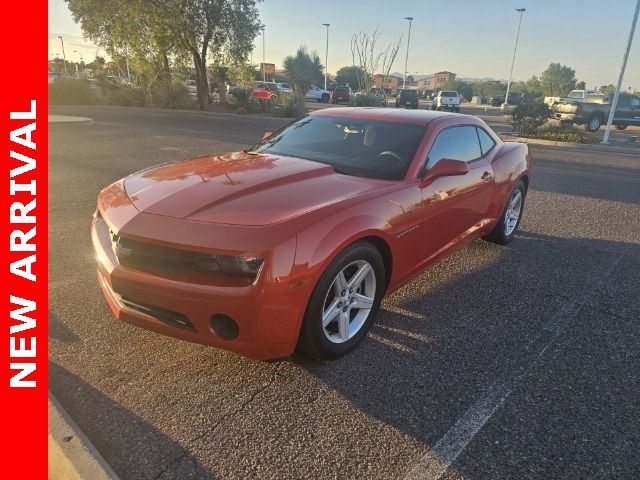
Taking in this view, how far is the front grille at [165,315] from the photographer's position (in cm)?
245

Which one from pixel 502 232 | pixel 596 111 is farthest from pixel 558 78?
pixel 502 232

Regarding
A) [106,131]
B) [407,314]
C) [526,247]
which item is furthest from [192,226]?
[106,131]

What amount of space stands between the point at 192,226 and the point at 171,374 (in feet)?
3.01

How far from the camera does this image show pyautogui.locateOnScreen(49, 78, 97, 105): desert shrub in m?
23.4

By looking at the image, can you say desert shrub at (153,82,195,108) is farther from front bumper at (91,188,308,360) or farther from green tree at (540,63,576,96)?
green tree at (540,63,576,96)

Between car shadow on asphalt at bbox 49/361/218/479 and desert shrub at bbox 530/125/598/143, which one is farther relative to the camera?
desert shrub at bbox 530/125/598/143

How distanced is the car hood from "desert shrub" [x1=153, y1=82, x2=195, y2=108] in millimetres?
22664

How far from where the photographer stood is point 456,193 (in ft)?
12.4

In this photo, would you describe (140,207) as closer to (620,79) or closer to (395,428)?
(395,428)

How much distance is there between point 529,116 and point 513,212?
13796 mm

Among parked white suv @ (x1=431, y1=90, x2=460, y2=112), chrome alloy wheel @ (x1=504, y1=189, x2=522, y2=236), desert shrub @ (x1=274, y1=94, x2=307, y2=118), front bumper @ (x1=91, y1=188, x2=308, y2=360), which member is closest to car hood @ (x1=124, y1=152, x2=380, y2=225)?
front bumper @ (x1=91, y1=188, x2=308, y2=360)

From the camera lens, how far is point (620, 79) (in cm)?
1625

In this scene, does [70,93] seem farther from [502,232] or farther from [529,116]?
[502,232]

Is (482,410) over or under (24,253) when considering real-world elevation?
under
